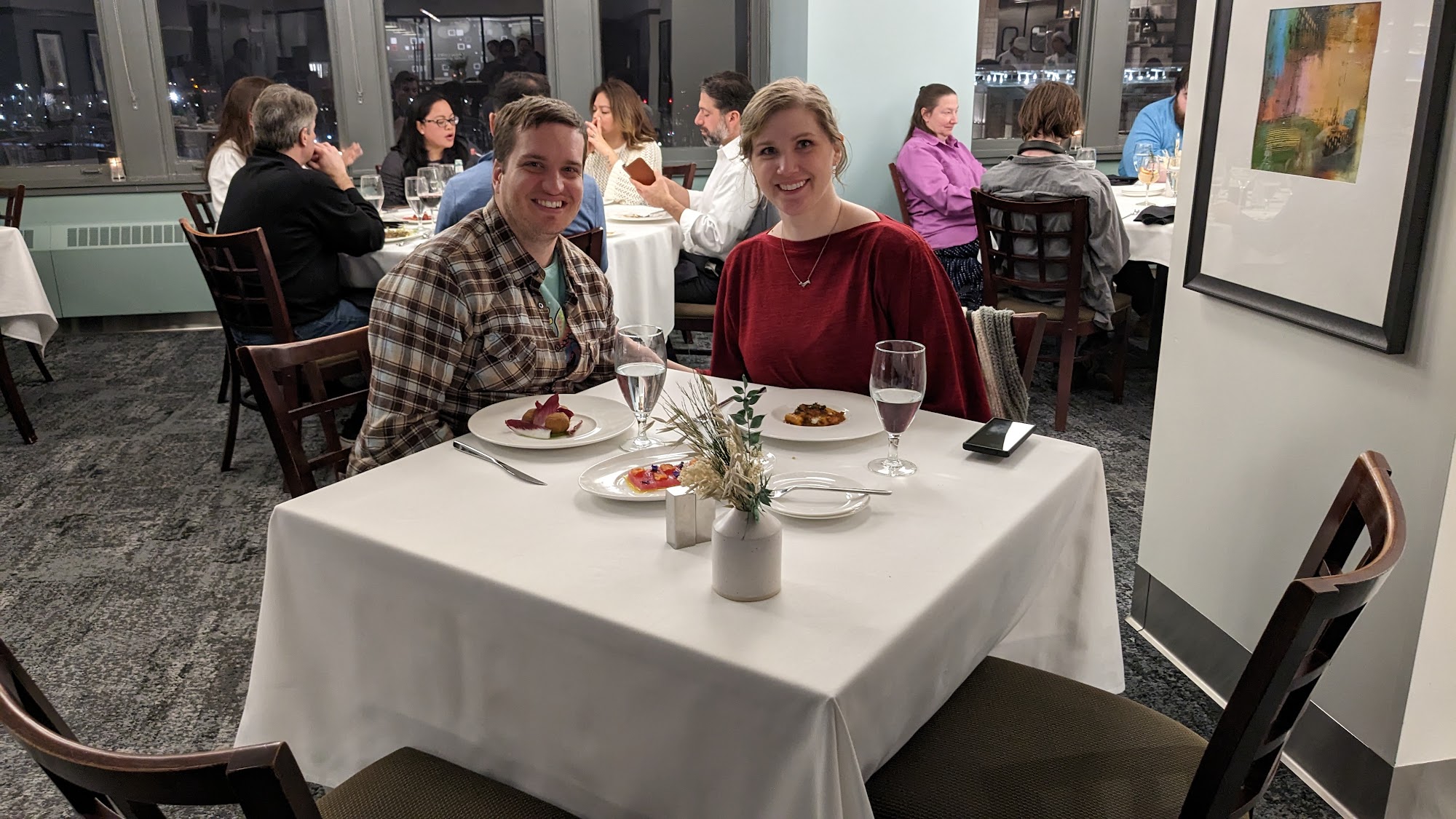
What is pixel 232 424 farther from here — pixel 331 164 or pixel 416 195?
pixel 416 195

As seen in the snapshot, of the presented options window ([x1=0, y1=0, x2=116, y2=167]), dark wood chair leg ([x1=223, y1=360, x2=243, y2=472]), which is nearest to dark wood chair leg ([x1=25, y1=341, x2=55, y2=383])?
window ([x1=0, y1=0, x2=116, y2=167])

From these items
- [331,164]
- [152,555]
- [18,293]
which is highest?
[331,164]

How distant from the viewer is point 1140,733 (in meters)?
1.37

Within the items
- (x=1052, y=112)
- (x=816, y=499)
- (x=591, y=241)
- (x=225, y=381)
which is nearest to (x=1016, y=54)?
(x=1052, y=112)

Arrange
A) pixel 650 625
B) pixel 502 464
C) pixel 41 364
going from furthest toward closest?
pixel 41 364
pixel 502 464
pixel 650 625

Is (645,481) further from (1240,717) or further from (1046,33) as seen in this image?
(1046,33)

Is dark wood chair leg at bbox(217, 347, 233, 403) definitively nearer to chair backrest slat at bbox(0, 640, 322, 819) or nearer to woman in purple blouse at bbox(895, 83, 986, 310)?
woman in purple blouse at bbox(895, 83, 986, 310)

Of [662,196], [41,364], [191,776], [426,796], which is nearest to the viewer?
[191,776]

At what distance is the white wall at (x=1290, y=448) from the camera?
1.61 meters

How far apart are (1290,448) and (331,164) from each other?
10.8 ft

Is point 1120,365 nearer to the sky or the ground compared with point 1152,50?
nearer to the ground

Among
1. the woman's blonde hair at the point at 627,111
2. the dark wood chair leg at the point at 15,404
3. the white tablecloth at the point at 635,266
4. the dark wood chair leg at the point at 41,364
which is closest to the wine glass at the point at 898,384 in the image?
the white tablecloth at the point at 635,266

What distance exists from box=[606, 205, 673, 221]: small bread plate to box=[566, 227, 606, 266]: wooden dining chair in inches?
35.0

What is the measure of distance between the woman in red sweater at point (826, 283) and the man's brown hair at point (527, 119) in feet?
1.23
